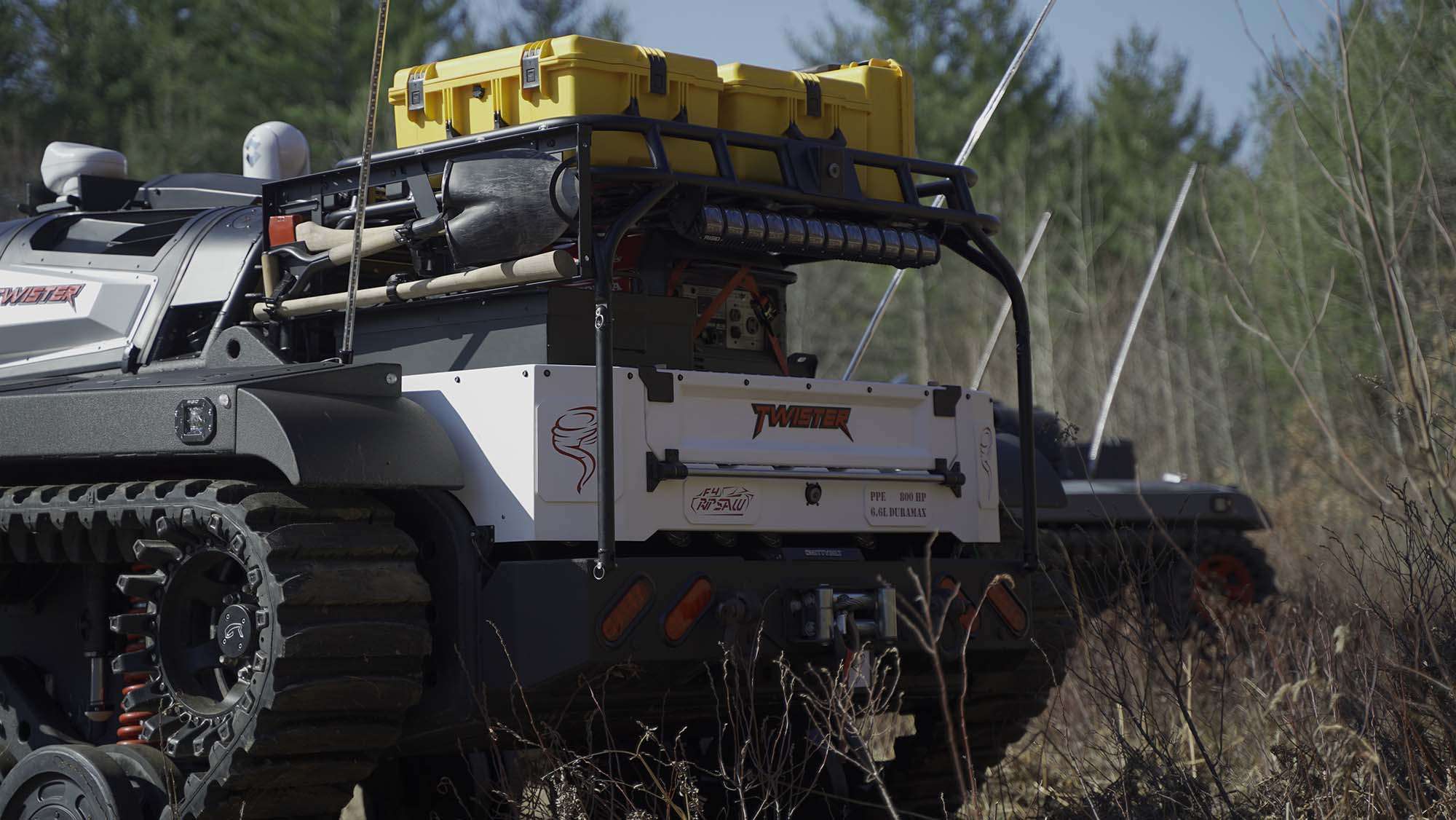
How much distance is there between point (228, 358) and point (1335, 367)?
811 inches

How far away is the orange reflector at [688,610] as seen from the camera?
17.7 feet

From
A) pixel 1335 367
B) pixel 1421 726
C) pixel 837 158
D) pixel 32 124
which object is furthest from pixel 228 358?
pixel 32 124

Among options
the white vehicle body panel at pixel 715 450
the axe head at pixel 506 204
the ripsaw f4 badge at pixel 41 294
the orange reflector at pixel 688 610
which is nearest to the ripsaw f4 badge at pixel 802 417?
the white vehicle body panel at pixel 715 450

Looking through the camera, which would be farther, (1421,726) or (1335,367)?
(1335,367)

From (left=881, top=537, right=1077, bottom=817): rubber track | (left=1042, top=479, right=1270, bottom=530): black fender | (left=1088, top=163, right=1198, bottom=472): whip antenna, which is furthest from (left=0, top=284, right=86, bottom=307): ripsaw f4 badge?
(left=1042, top=479, right=1270, bottom=530): black fender

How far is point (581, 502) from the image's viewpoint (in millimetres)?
5371

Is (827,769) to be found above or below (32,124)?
below

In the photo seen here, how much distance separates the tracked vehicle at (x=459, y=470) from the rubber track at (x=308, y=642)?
1cm

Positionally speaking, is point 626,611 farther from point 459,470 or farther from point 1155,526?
point 1155,526

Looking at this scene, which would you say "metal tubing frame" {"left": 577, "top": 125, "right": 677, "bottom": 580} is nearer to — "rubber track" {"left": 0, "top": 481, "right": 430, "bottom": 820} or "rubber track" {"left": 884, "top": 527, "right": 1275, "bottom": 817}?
"rubber track" {"left": 0, "top": 481, "right": 430, "bottom": 820}

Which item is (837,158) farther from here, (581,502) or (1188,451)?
(1188,451)

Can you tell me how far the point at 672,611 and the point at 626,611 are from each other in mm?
175

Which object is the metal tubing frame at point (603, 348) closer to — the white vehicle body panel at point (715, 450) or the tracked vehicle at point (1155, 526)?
the white vehicle body panel at point (715, 450)

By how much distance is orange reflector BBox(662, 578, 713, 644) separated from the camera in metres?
5.39
